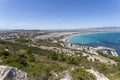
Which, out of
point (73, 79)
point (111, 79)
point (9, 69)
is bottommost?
point (111, 79)

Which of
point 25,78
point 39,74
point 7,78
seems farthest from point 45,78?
point 7,78

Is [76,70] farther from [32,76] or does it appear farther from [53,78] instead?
[32,76]

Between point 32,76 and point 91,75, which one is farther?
point 91,75

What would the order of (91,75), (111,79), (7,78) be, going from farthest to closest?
(111,79)
(91,75)
(7,78)

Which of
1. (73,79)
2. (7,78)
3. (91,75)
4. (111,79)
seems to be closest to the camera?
(7,78)

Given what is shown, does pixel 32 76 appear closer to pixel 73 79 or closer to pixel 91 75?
pixel 73 79

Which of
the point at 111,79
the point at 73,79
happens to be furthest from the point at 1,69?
the point at 111,79

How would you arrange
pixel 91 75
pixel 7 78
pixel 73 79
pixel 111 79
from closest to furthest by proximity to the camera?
1. pixel 7 78
2. pixel 73 79
3. pixel 91 75
4. pixel 111 79

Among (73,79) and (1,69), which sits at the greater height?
(1,69)

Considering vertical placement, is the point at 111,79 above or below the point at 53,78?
below
